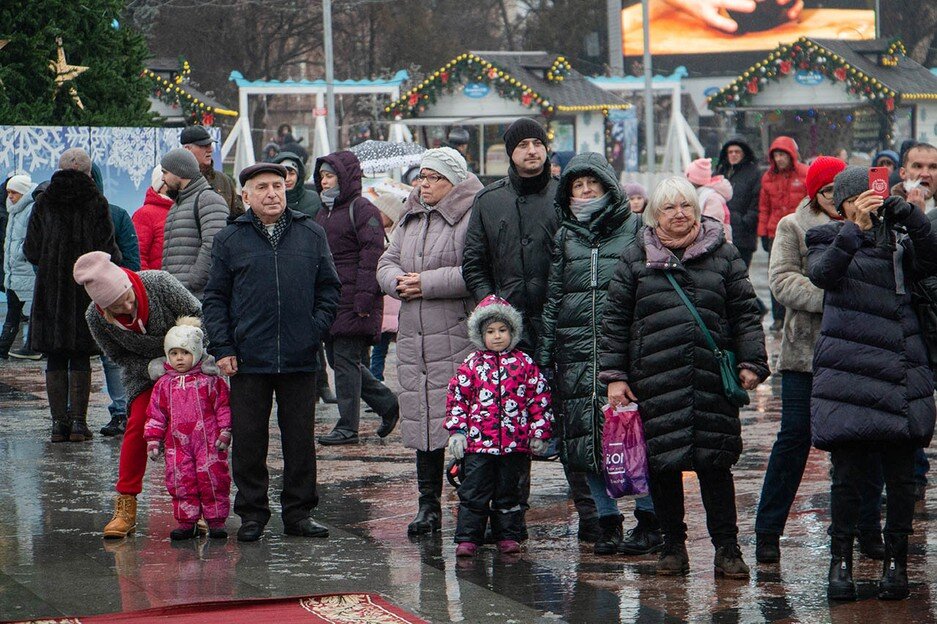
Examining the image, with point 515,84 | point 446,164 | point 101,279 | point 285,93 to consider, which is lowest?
point 101,279

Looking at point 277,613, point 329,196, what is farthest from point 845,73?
point 277,613

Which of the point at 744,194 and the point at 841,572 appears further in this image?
the point at 744,194

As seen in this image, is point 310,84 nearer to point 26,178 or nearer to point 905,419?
point 26,178

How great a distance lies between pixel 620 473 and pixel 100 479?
363 centimetres

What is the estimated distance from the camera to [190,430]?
782 centimetres

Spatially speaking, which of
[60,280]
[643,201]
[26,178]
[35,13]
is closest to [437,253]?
[60,280]

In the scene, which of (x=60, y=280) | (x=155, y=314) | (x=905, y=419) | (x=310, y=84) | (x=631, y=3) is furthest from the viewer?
(x=631, y=3)

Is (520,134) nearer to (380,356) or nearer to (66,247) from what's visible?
(66,247)

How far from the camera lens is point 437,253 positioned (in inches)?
321

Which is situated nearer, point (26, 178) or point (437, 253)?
point (437, 253)

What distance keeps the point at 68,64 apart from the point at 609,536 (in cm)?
1038

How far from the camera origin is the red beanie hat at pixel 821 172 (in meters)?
7.48

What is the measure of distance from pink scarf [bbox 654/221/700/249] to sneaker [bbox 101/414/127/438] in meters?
5.12

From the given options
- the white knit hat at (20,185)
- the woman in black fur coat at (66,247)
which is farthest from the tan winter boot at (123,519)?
the white knit hat at (20,185)
